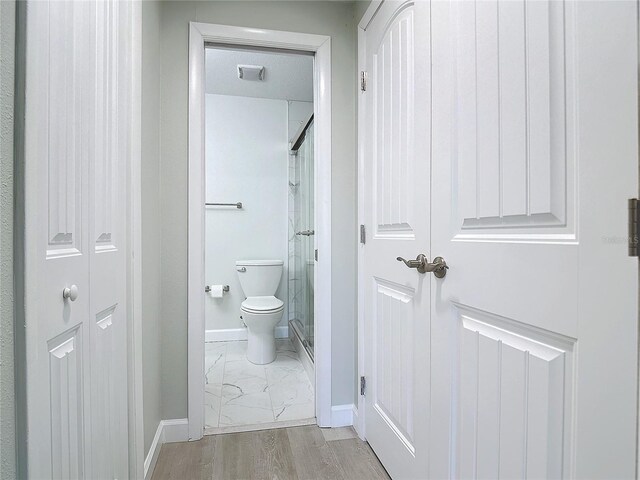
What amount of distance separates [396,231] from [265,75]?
6.86 feet

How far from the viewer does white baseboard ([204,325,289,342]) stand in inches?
127

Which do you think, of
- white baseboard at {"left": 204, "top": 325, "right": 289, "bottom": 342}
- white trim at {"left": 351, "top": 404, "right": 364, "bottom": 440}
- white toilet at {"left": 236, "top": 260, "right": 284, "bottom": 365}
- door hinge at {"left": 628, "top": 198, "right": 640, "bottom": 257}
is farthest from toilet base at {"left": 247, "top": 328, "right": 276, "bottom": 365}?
door hinge at {"left": 628, "top": 198, "right": 640, "bottom": 257}

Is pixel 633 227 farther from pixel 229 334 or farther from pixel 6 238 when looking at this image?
pixel 229 334

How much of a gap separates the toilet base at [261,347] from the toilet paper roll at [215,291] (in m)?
0.59

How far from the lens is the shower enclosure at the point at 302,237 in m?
2.54

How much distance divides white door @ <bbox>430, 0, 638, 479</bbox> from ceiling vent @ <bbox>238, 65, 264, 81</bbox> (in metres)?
1.92

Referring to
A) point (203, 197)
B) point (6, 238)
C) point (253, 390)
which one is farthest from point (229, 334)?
point (6, 238)

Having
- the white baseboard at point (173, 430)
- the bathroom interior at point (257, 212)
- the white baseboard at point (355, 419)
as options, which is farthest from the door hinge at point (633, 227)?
the bathroom interior at point (257, 212)

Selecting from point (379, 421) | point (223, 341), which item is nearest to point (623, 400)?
point (379, 421)

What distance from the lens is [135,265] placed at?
3.96 ft

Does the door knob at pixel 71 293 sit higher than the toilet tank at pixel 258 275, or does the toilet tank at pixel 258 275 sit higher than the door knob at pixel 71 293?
the door knob at pixel 71 293

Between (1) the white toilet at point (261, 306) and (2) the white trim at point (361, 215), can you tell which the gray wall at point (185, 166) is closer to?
(2) the white trim at point (361, 215)

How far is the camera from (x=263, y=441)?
166 centimetres

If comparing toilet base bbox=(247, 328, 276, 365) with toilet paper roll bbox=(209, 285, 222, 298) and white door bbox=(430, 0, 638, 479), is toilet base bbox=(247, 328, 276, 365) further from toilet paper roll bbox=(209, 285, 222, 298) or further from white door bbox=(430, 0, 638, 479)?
white door bbox=(430, 0, 638, 479)
